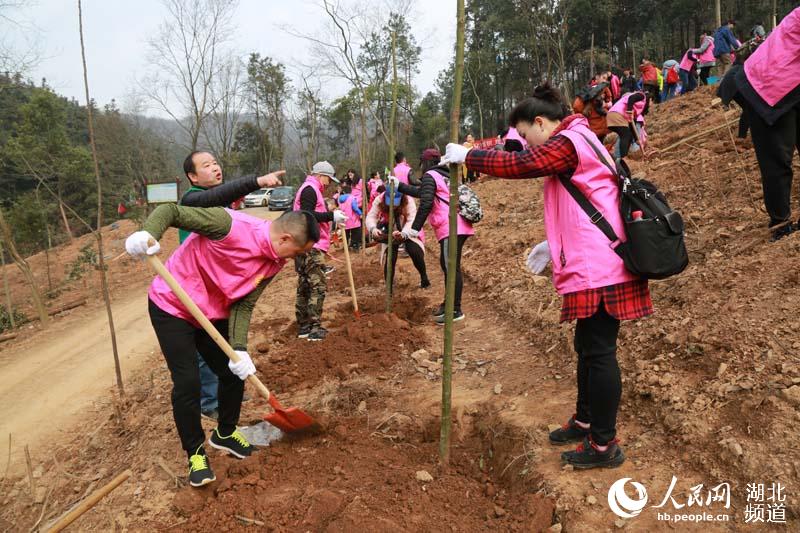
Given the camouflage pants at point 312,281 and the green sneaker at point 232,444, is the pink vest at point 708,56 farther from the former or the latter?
the green sneaker at point 232,444

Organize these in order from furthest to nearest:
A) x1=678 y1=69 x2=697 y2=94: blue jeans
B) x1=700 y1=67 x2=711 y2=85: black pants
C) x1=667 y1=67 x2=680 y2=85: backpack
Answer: x1=667 y1=67 x2=680 y2=85: backpack < x1=678 y1=69 x2=697 y2=94: blue jeans < x1=700 y1=67 x2=711 y2=85: black pants

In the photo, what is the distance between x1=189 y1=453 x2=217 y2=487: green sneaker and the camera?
2.70 m

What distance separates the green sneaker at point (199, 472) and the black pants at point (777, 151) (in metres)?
4.11

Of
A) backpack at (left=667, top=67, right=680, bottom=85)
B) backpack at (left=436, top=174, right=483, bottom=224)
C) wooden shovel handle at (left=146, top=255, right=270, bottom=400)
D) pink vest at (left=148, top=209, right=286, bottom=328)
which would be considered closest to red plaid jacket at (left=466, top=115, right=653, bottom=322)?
pink vest at (left=148, top=209, right=286, bottom=328)

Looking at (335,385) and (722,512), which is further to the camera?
(335,385)

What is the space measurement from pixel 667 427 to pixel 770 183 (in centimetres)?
208

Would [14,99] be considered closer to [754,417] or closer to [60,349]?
[60,349]

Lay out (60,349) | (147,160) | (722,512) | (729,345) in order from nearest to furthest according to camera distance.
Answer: (722,512)
(729,345)
(60,349)
(147,160)

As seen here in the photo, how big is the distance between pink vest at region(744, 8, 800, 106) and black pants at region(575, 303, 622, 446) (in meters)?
2.29

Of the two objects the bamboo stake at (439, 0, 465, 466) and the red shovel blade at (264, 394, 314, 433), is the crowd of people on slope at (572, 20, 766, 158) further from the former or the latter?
the red shovel blade at (264, 394, 314, 433)

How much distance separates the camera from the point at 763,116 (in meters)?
3.41

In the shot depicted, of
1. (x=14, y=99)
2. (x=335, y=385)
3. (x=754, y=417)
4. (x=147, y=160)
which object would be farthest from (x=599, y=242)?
(x=14, y=99)

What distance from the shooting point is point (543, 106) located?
2.43m

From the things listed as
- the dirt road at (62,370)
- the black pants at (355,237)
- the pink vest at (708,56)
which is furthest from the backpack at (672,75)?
the dirt road at (62,370)
